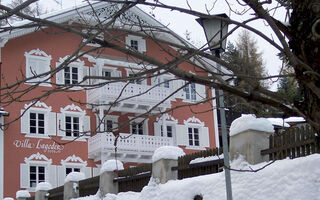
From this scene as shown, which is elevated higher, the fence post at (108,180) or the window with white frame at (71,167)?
the window with white frame at (71,167)

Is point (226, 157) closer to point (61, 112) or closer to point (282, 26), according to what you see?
point (282, 26)

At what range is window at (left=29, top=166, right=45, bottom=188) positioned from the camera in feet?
103

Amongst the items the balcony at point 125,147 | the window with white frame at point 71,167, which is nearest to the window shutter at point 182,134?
the balcony at point 125,147

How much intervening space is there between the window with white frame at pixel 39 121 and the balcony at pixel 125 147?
7.37ft

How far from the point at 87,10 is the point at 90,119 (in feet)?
19.1

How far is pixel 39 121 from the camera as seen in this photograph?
32.8m

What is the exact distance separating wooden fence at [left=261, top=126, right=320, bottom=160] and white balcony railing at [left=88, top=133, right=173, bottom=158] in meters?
19.1

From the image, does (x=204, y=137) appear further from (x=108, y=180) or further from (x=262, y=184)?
(x=262, y=184)

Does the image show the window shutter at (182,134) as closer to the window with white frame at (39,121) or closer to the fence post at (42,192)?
the window with white frame at (39,121)

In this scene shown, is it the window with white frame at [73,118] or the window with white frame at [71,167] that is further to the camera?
the window with white frame at [73,118]

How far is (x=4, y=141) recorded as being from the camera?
31.5 m

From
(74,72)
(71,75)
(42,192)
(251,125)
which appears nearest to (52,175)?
(71,75)

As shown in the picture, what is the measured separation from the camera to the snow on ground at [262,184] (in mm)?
11891

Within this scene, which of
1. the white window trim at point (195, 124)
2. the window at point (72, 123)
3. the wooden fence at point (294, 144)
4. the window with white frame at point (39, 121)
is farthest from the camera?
the white window trim at point (195, 124)
